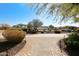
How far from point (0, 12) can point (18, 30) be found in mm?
240

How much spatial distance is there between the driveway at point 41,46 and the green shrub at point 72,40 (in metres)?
0.05

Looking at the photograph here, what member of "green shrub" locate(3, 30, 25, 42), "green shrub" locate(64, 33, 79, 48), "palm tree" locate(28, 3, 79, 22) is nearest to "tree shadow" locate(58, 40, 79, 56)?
"green shrub" locate(64, 33, 79, 48)

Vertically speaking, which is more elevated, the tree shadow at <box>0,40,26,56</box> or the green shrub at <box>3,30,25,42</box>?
the green shrub at <box>3,30,25,42</box>

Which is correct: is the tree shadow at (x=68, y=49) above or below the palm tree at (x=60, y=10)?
below

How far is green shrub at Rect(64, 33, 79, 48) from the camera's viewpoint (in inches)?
58.5

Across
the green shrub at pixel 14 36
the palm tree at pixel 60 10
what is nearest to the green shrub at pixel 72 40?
the palm tree at pixel 60 10

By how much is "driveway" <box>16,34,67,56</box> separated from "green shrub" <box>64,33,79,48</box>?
0.05 m

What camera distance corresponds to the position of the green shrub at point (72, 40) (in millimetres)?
1486

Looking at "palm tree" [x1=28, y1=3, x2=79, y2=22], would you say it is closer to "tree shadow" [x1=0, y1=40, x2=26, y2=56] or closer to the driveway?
the driveway

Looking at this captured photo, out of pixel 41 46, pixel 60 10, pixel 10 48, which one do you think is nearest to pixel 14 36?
pixel 10 48

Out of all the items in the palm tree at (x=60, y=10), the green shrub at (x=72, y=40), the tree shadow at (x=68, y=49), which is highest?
the palm tree at (x=60, y=10)

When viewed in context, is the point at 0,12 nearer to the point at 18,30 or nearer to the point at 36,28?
the point at 18,30

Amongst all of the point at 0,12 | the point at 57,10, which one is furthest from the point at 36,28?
the point at 0,12

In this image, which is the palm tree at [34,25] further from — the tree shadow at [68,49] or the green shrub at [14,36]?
the tree shadow at [68,49]
